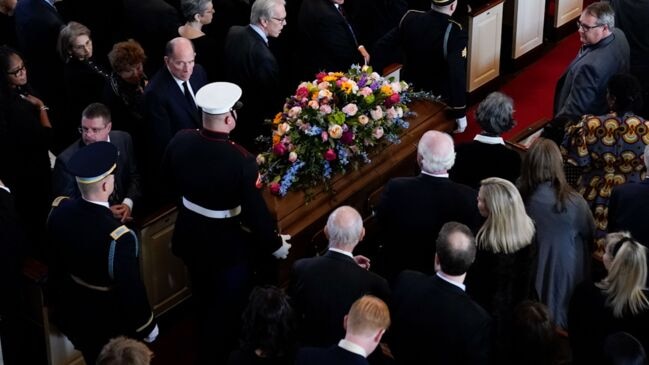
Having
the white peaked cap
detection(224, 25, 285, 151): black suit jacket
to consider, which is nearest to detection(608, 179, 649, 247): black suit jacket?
the white peaked cap

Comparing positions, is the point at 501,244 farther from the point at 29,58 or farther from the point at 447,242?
the point at 29,58

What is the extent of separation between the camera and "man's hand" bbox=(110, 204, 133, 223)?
5.20m

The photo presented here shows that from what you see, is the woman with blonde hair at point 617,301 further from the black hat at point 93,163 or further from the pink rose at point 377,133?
the black hat at point 93,163

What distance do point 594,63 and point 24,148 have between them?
333 centimetres

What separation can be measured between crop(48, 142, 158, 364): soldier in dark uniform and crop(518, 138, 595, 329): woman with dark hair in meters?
1.93

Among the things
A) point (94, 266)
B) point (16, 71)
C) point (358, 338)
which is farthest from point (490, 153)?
point (16, 71)

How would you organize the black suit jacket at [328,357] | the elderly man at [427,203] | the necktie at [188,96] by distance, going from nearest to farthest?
the black suit jacket at [328,357] < the elderly man at [427,203] < the necktie at [188,96]

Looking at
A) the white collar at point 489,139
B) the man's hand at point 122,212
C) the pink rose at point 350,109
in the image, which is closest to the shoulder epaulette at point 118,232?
the man's hand at point 122,212

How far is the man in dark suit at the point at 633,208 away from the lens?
4734 millimetres

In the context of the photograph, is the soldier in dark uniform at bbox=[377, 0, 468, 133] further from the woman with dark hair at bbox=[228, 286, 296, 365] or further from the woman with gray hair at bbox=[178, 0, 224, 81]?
the woman with dark hair at bbox=[228, 286, 296, 365]

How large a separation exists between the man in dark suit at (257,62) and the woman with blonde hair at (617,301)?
8.70ft

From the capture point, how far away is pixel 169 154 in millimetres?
5066

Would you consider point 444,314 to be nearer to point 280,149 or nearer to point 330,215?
point 330,215

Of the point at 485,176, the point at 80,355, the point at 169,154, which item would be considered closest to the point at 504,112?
the point at 485,176
